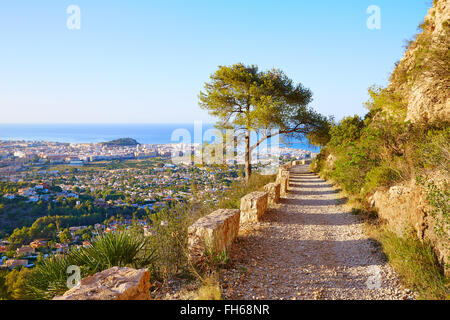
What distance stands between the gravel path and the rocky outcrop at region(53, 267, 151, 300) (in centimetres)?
127

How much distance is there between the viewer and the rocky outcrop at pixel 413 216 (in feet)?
12.7

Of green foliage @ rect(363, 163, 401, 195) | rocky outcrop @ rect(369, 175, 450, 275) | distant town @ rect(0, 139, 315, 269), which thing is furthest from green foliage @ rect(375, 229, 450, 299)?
distant town @ rect(0, 139, 315, 269)

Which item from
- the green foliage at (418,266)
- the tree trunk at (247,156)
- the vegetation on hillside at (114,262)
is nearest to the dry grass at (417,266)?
the green foliage at (418,266)

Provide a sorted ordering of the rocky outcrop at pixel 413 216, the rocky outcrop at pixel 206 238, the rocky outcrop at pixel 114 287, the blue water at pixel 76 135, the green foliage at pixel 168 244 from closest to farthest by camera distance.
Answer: the rocky outcrop at pixel 114 287 → the rocky outcrop at pixel 413 216 → the green foliage at pixel 168 244 → the rocky outcrop at pixel 206 238 → the blue water at pixel 76 135

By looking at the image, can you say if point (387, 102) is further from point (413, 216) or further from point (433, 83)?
point (413, 216)

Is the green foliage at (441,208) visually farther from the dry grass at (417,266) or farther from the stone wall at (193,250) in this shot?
the stone wall at (193,250)

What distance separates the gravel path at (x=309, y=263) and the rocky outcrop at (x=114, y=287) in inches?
49.9

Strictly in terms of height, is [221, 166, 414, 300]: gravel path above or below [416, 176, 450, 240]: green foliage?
below

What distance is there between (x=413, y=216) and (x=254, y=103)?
11271mm

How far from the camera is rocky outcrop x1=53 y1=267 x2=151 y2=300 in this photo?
259 cm

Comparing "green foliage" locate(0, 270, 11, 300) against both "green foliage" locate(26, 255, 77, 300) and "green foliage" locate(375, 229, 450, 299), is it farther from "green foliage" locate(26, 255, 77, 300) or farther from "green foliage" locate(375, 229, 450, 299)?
"green foliage" locate(375, 229, 450, 299)
